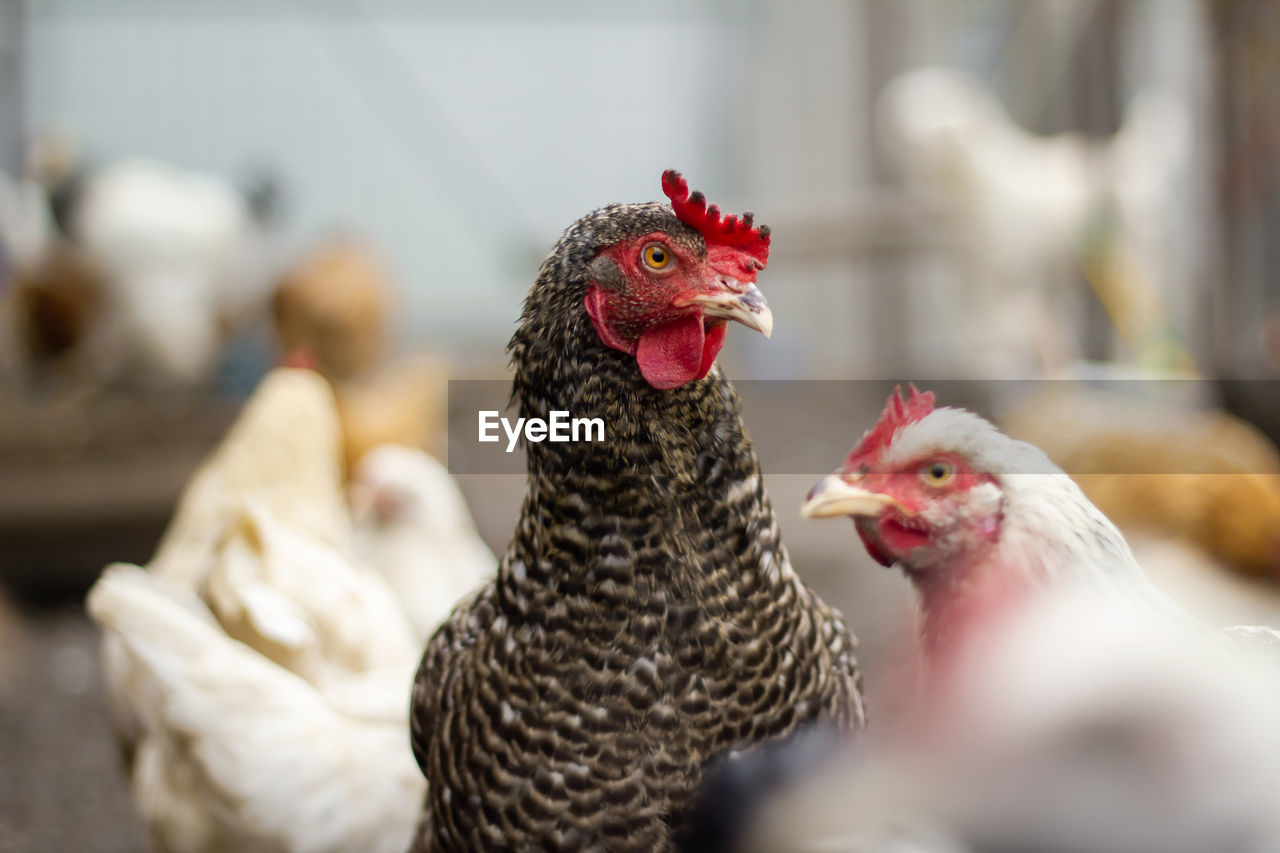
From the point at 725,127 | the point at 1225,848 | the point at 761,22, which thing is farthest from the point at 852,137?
the point at 1225,848

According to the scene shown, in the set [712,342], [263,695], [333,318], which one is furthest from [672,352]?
[333,318]

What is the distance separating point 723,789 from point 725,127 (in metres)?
2.30

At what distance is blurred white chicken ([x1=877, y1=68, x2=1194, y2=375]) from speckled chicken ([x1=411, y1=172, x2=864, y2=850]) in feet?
6.07

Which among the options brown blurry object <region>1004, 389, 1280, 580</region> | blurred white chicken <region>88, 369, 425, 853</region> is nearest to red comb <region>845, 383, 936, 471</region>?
brown blurry object <region>1004, 389, 1280, 580</region>

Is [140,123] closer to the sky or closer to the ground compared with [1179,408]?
closer to the sky

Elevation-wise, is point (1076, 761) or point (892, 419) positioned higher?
point (892, 419)

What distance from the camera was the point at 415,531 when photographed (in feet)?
6.72

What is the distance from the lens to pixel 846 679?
0.91 metres

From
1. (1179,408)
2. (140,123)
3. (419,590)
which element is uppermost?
(140,123)

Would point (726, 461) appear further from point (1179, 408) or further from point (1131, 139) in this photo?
point (1131, 139)

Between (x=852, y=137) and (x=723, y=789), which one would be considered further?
(x=852, y=137)

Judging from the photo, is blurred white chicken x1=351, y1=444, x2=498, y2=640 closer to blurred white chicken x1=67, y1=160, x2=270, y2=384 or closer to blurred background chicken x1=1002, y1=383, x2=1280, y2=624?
blurred background chicken x1=1002, y1=383, x2=1280, y2=624
